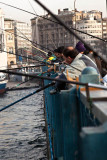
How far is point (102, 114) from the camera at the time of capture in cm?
192

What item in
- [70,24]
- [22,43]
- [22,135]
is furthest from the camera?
[22,43]

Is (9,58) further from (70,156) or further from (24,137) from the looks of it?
(70,156)

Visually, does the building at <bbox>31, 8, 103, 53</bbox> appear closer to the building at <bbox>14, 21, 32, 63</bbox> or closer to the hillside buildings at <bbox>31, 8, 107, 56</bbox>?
the hillside buildings at <bbox>31, 8, 107, 56</bbox>

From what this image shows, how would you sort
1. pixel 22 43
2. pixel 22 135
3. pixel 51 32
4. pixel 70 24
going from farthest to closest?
pixel 22 43 < pixel 51 32 < pixel 70 24 < pixel 22 135

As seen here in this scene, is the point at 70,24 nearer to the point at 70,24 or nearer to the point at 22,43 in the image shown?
the point at 70,24

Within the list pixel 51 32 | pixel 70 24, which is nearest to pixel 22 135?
pixel 70 24

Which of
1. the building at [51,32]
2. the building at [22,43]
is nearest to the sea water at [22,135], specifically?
the building at [22,43]

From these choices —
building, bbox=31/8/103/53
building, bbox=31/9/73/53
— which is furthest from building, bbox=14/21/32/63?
building, bbox=31/8/103/53

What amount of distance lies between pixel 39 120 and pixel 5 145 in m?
6.42

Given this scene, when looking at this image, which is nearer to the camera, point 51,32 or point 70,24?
point 70,24

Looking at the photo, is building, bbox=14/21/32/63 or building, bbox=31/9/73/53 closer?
building, bbox=14/21/32/63

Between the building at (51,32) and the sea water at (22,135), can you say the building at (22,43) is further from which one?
the building at (51,32)

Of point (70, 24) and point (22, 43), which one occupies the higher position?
point (70, 24)

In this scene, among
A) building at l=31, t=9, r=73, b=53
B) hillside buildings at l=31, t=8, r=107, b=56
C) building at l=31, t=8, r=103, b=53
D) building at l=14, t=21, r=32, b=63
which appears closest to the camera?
building at l=14, t=21, r=32, b=63
